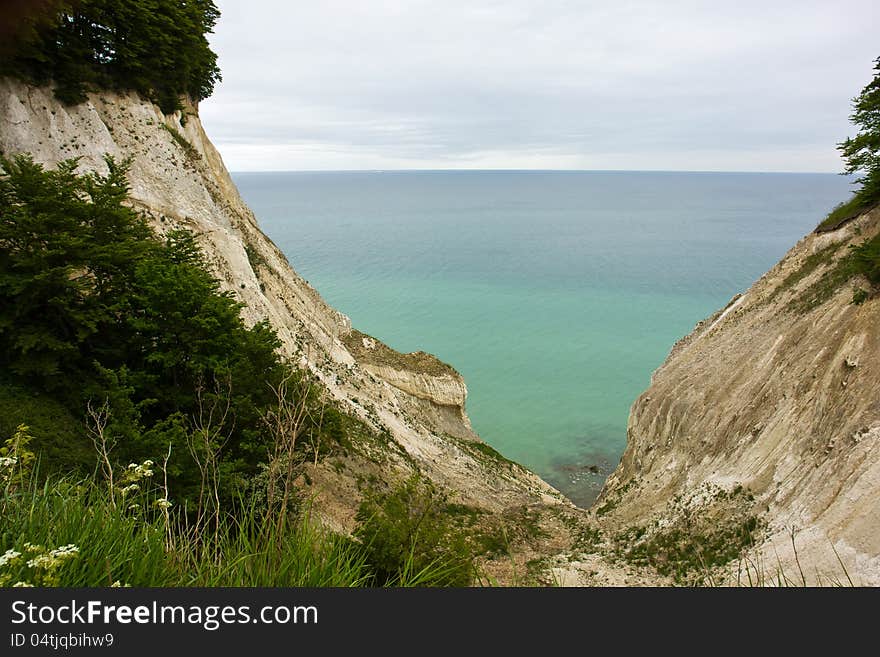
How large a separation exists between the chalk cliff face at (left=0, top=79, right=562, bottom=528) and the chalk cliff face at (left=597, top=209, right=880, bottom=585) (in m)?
7.21

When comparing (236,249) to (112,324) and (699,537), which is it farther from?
(699,537)

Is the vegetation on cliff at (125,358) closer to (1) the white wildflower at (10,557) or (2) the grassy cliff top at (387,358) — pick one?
(1) the white wildflower at (10,557)

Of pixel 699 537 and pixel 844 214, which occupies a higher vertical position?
pixel 844 214

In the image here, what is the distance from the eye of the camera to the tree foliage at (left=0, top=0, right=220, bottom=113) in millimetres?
21109

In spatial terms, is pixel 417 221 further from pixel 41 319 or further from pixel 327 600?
pixel 327 600

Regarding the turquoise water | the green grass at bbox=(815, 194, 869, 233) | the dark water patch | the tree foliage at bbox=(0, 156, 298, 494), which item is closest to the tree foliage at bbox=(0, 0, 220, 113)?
the tree foliage at bbox=(0, 156, 298, 494)

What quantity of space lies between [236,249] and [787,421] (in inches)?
950

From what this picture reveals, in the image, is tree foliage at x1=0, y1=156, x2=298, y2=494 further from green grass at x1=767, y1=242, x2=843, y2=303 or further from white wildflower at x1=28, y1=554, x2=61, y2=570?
green grass at x1=767, y1=242, x2=843, y2=303

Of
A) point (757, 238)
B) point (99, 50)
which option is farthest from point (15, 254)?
point (757, 238)

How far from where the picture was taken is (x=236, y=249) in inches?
989

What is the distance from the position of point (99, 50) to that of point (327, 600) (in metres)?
28.6

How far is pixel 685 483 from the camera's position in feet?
66.0

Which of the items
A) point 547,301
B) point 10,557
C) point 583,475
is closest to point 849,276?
point 583,475

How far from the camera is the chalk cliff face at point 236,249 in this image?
67.4 feet
